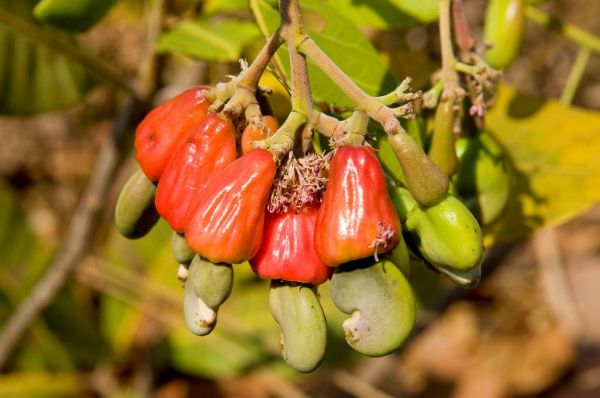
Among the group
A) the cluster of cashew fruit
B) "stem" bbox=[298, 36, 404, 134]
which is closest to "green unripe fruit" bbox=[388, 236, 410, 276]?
the cluster of cashew fruit

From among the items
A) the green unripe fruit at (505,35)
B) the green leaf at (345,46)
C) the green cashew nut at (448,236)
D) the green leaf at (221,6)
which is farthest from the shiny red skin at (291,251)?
the green leaf at (221,6)

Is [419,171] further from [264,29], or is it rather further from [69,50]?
[69,50]

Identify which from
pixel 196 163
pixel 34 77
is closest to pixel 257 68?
pixel 196 163

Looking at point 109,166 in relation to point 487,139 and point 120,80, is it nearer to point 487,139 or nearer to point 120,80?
point 120,80

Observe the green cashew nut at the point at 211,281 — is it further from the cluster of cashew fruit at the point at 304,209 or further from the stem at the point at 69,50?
the stem at the point at 69,50

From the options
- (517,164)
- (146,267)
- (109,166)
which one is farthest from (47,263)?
(517,164)

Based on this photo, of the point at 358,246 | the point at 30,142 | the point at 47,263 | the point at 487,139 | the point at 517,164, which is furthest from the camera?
the point at 30,142
